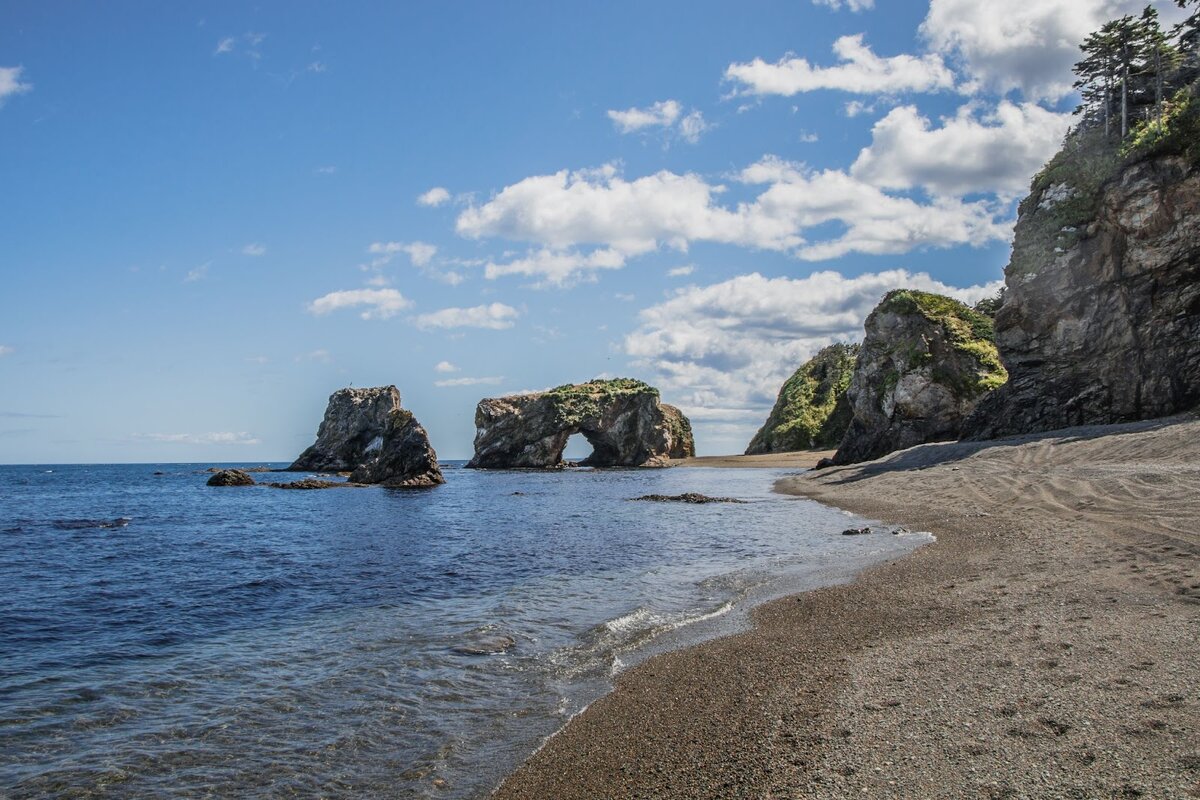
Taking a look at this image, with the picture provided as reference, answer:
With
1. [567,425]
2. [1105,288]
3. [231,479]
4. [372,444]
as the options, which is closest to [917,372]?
[1105,288]

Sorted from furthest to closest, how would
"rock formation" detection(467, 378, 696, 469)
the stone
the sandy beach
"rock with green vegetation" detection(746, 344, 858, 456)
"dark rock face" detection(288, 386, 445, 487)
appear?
"rock formation" detection(467, 378, 696, 469), "rock with green vegetation" detection(746, 344, 858, 456), the stone, "dark rock face" detection(288, 386, 445, 487), the sandy beach

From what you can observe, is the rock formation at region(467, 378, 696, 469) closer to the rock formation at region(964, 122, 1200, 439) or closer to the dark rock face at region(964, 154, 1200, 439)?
the rock formation at region(964, 122, 1200, 439)

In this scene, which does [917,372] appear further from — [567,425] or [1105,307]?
[567,425]

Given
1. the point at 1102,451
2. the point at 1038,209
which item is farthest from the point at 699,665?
the point at 1038,209

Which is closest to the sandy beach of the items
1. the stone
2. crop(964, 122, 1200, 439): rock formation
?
crop(964, 122, 1200, 439): rock formation

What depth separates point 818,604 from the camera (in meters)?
13.2

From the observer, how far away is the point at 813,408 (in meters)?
103

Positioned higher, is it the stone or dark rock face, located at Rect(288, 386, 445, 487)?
dark rock face, located at Rect(288, 386, 445, 487)

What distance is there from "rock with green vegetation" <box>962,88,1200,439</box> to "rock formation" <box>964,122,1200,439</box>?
0.18ft

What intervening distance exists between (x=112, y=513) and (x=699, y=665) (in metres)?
46.9

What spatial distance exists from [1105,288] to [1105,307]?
3.35ft

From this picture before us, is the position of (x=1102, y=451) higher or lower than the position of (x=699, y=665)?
higher

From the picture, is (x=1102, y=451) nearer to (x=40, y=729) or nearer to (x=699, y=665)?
(x=699, y=665)

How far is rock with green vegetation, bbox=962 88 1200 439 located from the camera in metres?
32.8
